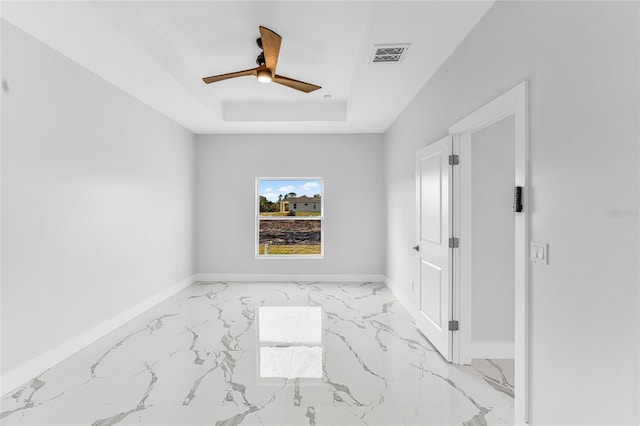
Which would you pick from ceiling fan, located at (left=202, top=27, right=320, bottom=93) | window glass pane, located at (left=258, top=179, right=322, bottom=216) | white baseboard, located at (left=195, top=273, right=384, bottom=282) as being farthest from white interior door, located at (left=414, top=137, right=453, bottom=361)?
window glass pane, located at (left=258, top=179, right=322, bottom=216)

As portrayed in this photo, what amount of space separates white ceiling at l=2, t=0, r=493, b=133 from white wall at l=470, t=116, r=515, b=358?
2.97 ft

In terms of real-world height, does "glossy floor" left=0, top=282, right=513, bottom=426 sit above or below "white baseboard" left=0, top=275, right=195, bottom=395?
below

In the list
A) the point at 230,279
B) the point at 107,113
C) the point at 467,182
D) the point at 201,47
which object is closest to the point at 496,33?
the point at 467,182

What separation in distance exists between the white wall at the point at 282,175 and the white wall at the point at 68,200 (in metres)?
1.31

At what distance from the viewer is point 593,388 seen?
4.44 feet

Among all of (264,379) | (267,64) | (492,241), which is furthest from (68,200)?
(492,241)

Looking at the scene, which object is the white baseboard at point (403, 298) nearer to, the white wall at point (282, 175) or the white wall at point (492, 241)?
the white wall at point (282, 175)

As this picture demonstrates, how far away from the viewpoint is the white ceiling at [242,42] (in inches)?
89.7

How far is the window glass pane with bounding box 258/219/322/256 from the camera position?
589 cm

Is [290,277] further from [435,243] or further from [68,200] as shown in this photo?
[68,200]

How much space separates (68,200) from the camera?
2846 millimetres

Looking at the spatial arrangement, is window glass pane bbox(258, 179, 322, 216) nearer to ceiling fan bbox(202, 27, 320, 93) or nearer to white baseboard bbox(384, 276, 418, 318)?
white baseboard bbox(384, 276, 418, 318)

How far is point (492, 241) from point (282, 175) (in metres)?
3.81

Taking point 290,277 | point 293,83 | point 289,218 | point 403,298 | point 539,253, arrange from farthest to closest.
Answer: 1. point 289,218
2. point 290,277
3. point 403,298
4. point 293,83
5. point 539,253
